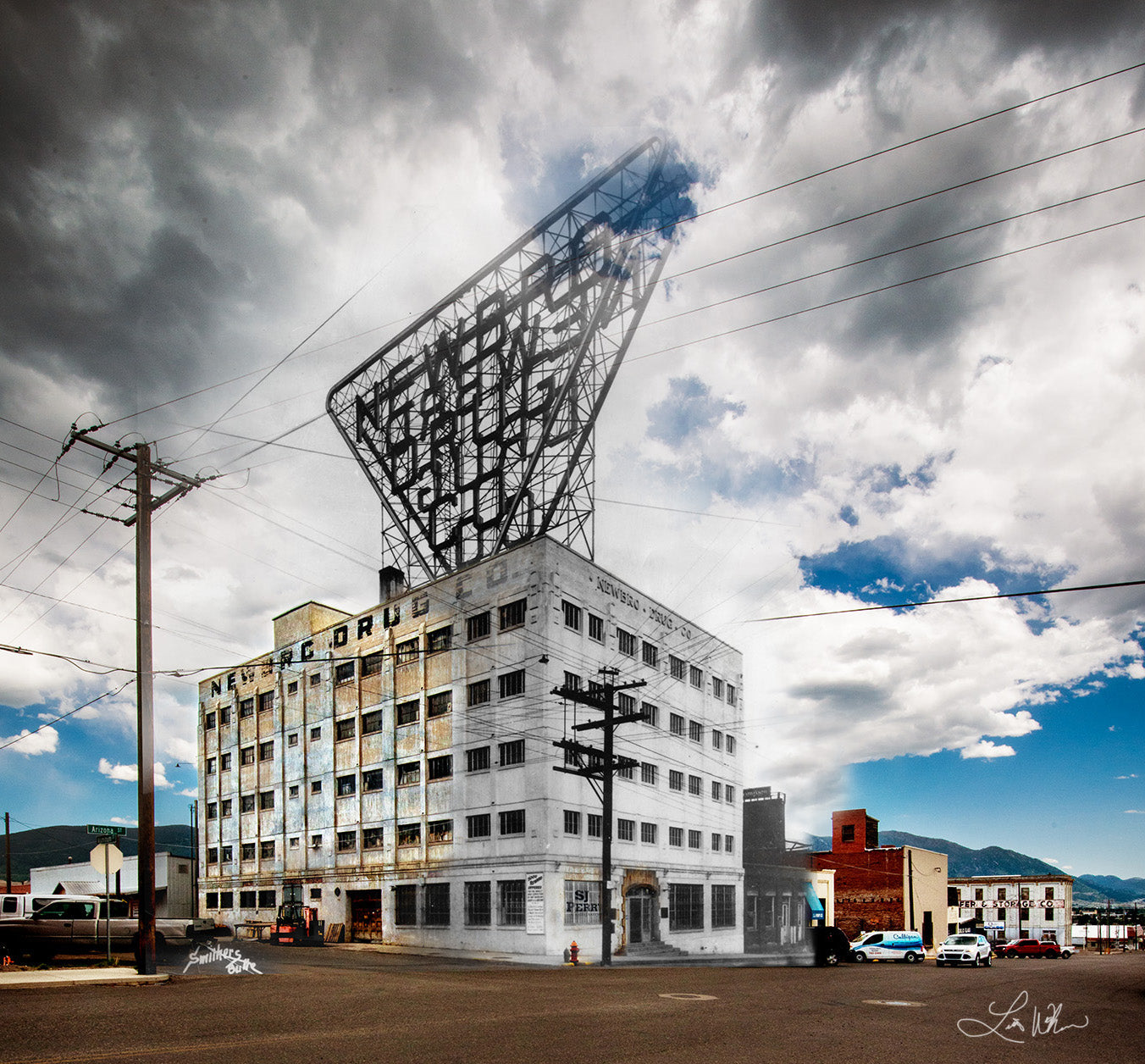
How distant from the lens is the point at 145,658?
23.0m

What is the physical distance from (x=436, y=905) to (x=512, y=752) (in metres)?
9.07

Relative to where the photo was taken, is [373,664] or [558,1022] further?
[373,664]

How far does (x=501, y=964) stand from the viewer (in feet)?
116

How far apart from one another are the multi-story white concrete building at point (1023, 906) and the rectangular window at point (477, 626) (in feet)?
293

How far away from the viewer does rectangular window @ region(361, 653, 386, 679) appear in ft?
162

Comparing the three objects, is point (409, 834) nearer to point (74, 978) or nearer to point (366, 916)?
point (366, 916)

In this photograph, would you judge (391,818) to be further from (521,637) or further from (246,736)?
(246,736)

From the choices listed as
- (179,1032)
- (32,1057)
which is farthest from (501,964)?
(32,1057)

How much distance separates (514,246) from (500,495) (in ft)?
41.8

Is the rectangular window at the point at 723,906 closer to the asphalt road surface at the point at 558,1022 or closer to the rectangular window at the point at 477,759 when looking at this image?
the rectangular window at the point at 477,759

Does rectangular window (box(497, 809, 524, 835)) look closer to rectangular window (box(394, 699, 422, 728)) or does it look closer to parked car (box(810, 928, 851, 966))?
rectangular window (box(394, 699, 422, 728))
